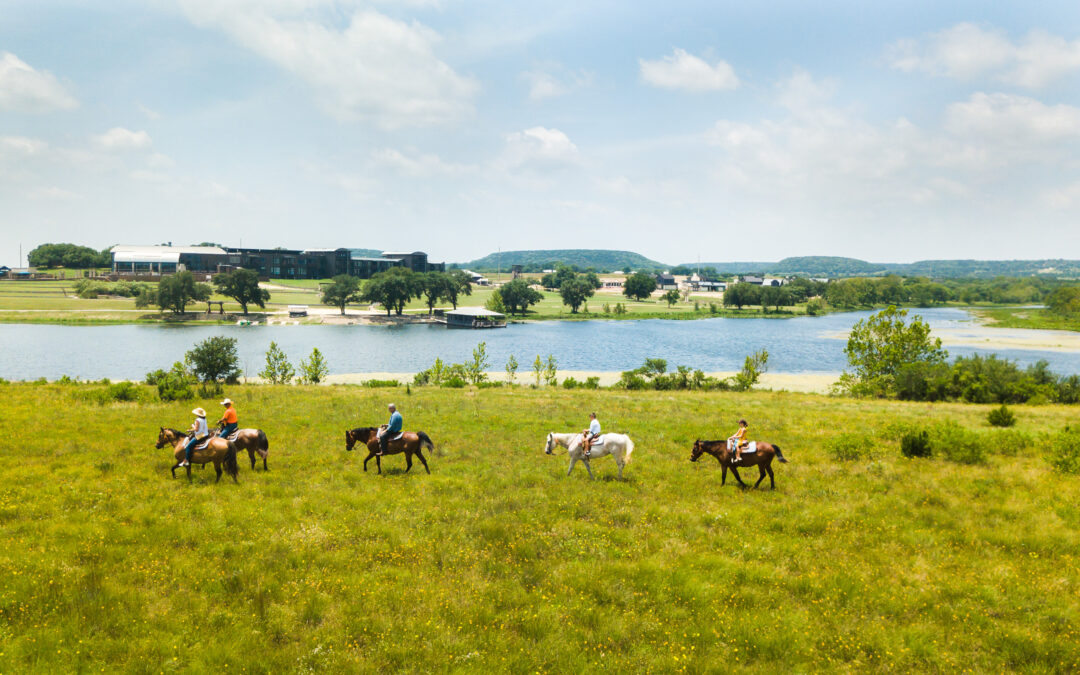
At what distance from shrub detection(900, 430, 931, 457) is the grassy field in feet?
3.02

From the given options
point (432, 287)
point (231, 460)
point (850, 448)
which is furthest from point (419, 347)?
point (850, 448)

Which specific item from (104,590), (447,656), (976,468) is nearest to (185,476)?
(104,590)

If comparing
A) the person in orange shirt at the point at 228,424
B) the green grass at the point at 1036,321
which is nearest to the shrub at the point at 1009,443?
the person in orange shirt at the point at 228,424

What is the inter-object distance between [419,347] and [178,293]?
2687 inches

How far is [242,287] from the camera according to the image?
136m

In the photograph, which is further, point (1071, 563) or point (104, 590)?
point (1071, 563)

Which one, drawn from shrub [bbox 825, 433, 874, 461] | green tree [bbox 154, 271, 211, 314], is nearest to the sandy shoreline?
shrub [bbox 825, 433, 874, 461]

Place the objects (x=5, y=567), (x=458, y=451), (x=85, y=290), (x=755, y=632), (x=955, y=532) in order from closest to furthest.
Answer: (x=755, y=632)
(x=5, y=567)
(x=955, y=532)
(x=458, y=451)
(x=85, y=290)

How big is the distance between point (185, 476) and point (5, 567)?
6.88 meters

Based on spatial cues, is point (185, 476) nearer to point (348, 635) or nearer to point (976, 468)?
point (348, 635)

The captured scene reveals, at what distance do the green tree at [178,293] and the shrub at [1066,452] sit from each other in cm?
15129

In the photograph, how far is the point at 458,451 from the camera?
21656 mm

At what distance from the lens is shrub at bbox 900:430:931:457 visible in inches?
857

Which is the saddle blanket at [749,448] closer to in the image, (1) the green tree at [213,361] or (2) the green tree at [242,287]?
(1) the green tree at [213,361]
